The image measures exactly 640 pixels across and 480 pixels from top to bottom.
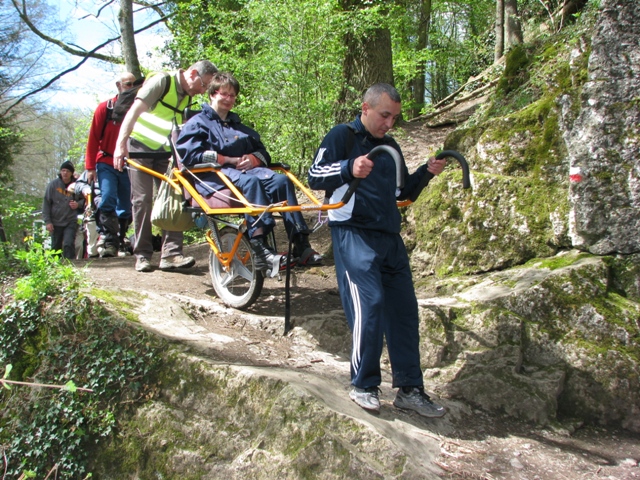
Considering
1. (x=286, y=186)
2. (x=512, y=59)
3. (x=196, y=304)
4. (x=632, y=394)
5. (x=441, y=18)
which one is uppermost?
(x=441, y=18)

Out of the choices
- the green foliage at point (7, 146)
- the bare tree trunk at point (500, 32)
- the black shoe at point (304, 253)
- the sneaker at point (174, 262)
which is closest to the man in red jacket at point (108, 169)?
the sneaker at point (174, 262)

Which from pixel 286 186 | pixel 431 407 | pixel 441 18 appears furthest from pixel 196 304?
pixel 441 18

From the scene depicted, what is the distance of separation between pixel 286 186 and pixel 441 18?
1131 inches

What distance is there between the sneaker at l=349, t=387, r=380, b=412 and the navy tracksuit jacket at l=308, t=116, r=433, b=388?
0.14 ft

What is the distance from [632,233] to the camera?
4551mm

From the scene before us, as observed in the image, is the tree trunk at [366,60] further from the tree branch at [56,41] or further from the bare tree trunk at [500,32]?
the tree branch at [56,41]

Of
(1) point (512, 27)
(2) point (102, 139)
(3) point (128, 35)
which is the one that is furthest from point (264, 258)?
(1) point (512, 27)

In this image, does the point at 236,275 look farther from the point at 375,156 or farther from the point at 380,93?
the point at 380,93

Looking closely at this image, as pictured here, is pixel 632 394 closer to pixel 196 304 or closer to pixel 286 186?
pixel 286 186

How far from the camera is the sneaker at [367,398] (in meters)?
3.33

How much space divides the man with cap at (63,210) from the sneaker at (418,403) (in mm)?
7337

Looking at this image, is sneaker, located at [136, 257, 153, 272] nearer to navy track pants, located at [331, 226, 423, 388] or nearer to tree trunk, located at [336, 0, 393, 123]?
navy track pants, located at [331, 226, 423, 388]

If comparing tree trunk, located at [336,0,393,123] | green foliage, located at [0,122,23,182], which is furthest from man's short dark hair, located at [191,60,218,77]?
green foliage, located at [0,122,23,182]

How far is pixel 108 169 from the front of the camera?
699cm
